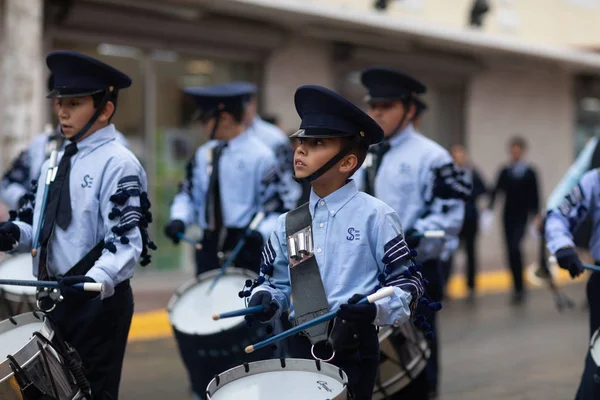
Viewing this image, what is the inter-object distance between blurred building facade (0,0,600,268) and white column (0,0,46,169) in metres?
0.01

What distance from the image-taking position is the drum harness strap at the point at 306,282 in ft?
14.9

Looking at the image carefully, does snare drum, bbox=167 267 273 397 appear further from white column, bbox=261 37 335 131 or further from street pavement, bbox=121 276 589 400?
white column, bbox=261 37 335 131

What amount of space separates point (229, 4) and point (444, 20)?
6134 mm

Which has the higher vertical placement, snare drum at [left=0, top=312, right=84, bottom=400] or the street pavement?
snare drum at [left=0, top=312, right=84, bottom=400]

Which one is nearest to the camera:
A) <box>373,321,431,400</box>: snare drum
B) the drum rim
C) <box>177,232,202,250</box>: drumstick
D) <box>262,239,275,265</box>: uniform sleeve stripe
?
the drum rim

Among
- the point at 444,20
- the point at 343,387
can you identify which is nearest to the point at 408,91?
the point at 343,387

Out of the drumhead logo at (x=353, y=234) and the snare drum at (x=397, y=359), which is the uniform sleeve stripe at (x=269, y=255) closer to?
the drumhead logo at (x=353, y=234)

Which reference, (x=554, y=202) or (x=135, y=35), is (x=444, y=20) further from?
(x=554, y=202)

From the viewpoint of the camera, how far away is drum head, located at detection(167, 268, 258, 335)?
6348 mm

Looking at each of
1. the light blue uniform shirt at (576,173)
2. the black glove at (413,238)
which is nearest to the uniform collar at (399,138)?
the black glove at (413,238)

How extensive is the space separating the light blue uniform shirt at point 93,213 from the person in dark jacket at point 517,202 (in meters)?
9.69

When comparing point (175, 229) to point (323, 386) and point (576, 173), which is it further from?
point (323, 386)

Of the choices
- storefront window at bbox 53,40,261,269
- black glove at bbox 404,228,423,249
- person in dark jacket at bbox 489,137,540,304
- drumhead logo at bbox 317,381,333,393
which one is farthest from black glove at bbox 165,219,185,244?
person in dark jacket at bbox 489,137,540,304

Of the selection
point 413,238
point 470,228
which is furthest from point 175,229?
point 470,228
